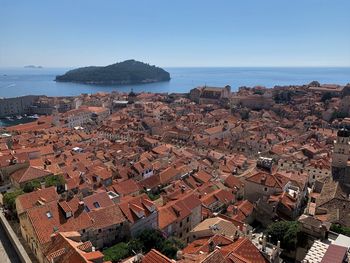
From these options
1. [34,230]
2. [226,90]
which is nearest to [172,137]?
[34,230]

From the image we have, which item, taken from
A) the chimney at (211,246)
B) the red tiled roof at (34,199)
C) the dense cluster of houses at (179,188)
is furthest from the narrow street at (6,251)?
the chimney at (211,246)

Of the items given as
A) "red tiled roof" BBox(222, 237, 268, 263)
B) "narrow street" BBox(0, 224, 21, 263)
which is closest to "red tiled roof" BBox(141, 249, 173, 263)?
A: "red tiled roof" BBox(222, 237, 268, 263)

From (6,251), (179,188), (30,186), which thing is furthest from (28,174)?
(179,188)

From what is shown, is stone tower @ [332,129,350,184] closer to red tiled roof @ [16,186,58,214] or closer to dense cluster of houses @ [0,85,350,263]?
dense cluster of houses @ [0,85,350,263]

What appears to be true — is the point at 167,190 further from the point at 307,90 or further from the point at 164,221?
the point at 307,90

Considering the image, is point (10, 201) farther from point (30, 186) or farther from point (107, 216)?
point (107, 216)

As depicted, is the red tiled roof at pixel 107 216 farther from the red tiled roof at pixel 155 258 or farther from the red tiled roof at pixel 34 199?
the red tiled roof at pixel 155 258
